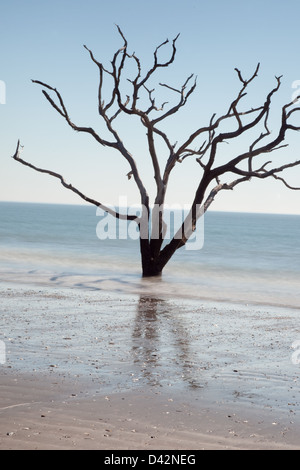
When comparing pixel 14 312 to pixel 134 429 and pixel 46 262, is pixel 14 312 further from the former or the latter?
pixel 46 262

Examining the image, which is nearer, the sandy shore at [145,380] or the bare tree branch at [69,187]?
the sandy shore at [145,380]

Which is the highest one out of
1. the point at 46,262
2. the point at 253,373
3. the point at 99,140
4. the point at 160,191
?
the point at 99,140

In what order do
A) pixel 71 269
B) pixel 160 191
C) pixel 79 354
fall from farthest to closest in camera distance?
pixel 71 269 → pixel 160 191 → pixel 79 354

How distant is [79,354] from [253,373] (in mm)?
1826

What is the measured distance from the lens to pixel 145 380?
555 cm

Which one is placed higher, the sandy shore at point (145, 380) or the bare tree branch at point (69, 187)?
the bare tree branch at point (69, 187)

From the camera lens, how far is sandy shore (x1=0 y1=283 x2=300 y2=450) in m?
4.19

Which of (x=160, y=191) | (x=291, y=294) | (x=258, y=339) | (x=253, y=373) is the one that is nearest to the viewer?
(x=253, y=373)

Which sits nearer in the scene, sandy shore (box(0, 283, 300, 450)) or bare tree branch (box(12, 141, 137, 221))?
sandy shore (box(0, 283, 300, 450))

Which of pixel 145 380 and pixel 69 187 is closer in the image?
pixel 145 380

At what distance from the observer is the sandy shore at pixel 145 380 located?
13.8ft

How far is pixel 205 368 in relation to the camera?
20.0 ft

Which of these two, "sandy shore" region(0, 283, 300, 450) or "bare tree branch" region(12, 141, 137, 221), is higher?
"bare tree branch" region(12, 141, 137, 221)

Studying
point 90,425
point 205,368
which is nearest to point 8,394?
point 90,425
